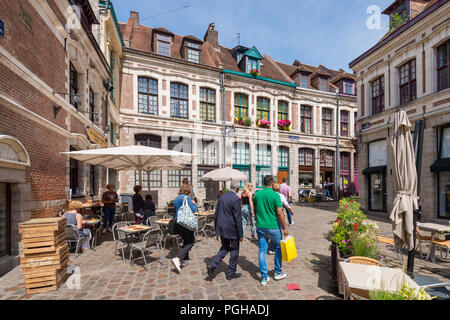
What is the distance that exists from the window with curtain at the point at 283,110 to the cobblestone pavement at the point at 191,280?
1527cm

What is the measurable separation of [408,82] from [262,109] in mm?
10035

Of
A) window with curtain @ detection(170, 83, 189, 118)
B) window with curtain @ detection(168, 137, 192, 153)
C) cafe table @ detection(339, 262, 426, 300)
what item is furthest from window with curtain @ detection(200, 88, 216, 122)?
cafe table @ detection(339, 262, 426, 300)

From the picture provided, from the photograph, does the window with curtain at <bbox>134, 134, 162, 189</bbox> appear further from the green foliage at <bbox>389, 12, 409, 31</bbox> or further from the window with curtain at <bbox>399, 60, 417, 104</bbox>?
the green foliage at <bbox>389, 12, 409, 31</bbox>

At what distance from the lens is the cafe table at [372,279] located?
8.41 feet

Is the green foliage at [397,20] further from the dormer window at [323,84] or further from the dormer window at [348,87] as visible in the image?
the dormer window at [348,87]

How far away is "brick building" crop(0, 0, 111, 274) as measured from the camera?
498 cm

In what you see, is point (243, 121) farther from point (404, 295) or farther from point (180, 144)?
point (404, 295)

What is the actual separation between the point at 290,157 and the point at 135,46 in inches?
569

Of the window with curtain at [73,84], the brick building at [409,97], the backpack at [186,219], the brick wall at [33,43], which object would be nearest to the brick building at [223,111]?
the window with curtain at [73,84]

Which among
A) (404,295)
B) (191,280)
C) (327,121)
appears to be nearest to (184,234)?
(191,280)

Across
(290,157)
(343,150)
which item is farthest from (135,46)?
(343,150)

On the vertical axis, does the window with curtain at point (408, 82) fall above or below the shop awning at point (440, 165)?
above

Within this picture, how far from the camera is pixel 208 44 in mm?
19922

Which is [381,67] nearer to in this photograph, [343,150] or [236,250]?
[343,150]
